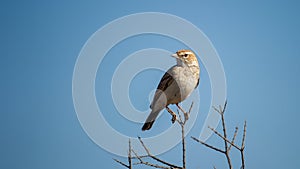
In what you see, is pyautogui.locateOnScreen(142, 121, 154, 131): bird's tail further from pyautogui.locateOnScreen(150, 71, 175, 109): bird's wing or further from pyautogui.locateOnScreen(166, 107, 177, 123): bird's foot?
pyautogui.locateOnScreen(150, 71, 175, 109): bird's wing

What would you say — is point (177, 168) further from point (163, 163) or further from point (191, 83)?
point (191, 83)

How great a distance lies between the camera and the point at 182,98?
24.9 ft

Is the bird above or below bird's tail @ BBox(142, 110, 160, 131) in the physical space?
above

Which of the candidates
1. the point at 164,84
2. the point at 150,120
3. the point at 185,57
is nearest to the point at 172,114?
the point at 150,120

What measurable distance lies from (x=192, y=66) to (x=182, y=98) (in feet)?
2.78

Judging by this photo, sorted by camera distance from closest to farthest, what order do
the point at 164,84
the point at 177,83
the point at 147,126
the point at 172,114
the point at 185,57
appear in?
the point at 147,126
the point at 172,114
the point at 177,83
the point at 164,84
the point at 185,57

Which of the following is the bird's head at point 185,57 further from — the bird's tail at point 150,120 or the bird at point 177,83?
the bird's tail at point 150,120

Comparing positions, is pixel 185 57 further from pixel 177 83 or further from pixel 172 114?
pixel 172 114

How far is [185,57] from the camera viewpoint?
798 cm

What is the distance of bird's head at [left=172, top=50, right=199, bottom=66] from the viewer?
26.1 ft

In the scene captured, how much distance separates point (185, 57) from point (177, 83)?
2.36 ft

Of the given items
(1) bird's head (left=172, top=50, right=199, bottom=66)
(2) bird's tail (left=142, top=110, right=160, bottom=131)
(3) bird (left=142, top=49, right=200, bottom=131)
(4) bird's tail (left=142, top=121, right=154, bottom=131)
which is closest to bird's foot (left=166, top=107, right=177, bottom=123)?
(3) bird (left=142, top=49, right=200, bottom=131)

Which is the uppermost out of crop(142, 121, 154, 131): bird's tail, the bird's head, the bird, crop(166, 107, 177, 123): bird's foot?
the bird's head

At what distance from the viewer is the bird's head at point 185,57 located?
7.94 meters
